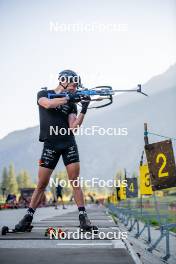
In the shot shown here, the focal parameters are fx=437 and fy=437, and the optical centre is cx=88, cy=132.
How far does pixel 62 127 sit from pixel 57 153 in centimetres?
31

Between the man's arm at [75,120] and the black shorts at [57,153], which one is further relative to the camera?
the black shorts at [57,153]

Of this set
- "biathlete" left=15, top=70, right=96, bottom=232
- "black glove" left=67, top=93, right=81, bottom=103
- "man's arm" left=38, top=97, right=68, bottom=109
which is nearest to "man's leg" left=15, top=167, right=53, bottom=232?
"biathlete" left=15, top=70, right=96, bottom=232

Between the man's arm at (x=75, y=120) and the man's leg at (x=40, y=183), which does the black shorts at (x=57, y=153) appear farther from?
the man's arm at (x=75, y=120)

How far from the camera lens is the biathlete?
14.7ft

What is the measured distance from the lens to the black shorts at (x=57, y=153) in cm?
462

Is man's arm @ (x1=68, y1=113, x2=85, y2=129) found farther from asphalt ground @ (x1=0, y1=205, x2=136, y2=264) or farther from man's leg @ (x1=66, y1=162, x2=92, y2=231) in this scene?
asphalt ground @ (x1=0, y1=205, x2=136, y2=264)

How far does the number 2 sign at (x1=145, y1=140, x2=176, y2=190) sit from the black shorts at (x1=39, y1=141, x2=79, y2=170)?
2329 millimetres

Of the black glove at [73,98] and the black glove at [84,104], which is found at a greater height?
the black glove at [73,98]

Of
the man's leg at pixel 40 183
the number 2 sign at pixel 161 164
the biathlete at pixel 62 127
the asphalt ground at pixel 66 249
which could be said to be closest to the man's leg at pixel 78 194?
the biathlete at pixel 62 127

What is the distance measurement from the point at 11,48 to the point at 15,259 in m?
1.98

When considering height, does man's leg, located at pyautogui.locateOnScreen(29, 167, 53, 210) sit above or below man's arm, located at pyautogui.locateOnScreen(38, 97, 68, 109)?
below

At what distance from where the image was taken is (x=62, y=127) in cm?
453

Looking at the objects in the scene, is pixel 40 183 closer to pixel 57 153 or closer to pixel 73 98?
pixel 57 153

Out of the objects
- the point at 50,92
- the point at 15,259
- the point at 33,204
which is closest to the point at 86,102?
the point at 50,92
